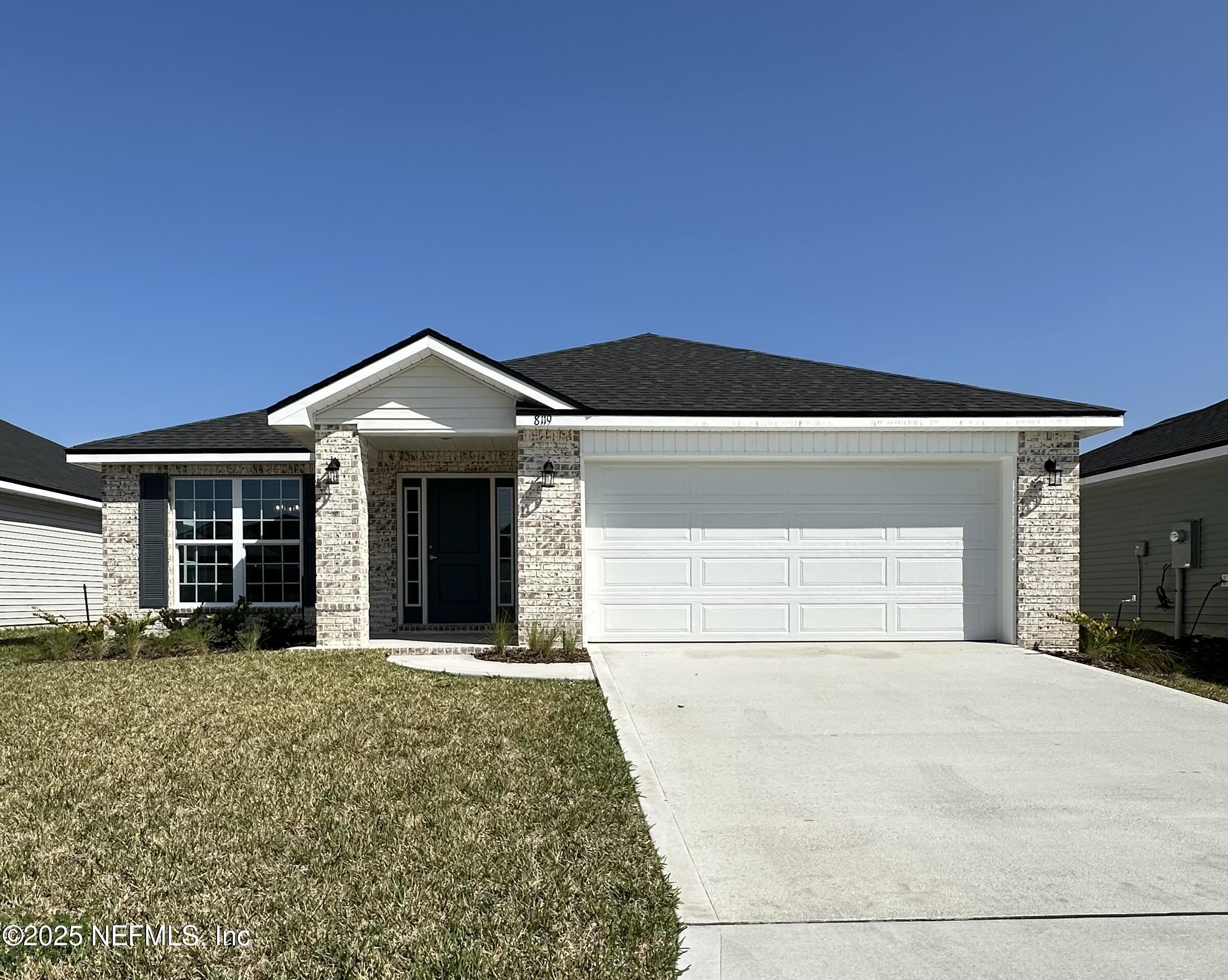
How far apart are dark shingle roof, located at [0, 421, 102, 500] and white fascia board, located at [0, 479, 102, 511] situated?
3.0 inches

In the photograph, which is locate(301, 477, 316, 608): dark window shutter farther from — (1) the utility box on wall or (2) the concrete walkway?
(1) the utility box on wall

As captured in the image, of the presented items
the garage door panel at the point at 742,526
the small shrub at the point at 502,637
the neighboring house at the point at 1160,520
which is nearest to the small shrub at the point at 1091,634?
the neighboring house at the point at 1160,520

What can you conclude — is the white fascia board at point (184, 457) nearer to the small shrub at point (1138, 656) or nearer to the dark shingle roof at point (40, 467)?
the dark shingle roof at point (40, 467)

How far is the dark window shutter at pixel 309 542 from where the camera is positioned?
1320 cm

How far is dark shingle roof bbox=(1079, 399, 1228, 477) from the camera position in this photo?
43.6ft

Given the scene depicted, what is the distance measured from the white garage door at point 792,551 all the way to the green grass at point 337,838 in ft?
12.3

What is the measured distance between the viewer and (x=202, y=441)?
43.7 ft

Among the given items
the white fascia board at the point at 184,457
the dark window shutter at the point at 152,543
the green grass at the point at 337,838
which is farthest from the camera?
the dark window shutter at the point at 152,543

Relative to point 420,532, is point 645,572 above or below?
below

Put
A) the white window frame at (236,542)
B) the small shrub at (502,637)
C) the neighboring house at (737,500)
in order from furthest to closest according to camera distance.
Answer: the white window frame at (236,542), the neighboring house at (737,500), the small shrub at (502,637)

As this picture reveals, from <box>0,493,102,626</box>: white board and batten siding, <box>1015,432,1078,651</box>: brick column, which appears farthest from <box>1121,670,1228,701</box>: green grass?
<box>0,493,102,626</box>: white board and batten siding

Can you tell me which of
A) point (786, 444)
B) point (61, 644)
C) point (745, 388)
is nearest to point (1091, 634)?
point (786, 444)

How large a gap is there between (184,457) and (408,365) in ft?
15.7

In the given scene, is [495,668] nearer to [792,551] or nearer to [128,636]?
[792,551]
